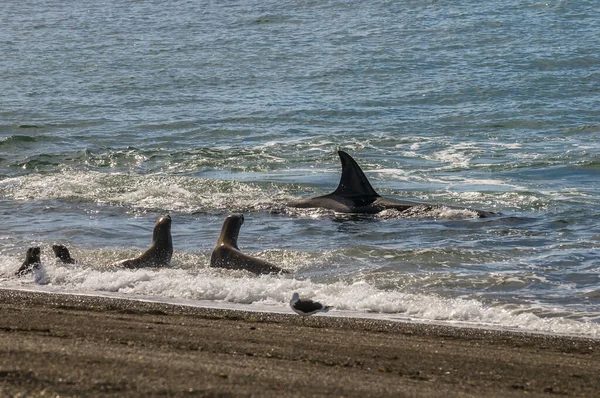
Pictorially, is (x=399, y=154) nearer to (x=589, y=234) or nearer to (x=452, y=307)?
(x=589, y=234)

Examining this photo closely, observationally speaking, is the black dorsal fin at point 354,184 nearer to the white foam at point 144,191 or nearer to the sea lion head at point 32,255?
the white foam at point 144,191

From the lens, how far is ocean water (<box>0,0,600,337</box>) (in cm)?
911

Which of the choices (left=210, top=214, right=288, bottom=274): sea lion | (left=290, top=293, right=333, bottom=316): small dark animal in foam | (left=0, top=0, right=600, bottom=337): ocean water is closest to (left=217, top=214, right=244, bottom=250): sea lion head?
(left=210, top=214, right=288, bottom=274): sea lion

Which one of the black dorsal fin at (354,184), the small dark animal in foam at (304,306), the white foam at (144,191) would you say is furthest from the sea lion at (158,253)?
the black dorsal fin at (354,184)

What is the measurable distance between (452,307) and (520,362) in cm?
214

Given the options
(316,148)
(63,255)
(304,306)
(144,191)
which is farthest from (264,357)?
(316,148)

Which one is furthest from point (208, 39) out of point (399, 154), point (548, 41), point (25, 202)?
point (25, 202)

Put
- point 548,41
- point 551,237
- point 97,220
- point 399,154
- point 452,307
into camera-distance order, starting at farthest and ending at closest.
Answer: point 548,41 < point 399,154 < point 97,220 < point 551,237 < point 452,307

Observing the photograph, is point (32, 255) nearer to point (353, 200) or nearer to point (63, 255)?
point (63, 255)

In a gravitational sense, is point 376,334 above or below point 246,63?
below

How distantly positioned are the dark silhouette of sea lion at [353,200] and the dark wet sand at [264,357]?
582 cm

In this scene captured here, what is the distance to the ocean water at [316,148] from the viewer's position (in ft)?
29.9

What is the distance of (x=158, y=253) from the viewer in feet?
32.8

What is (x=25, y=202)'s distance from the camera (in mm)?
14266
